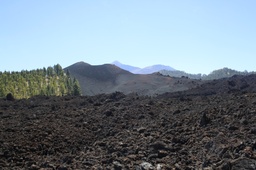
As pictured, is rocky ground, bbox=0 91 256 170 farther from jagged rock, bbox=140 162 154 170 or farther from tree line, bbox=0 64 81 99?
Answer: tree line, bbox=0 64 81 99

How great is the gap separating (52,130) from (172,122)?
6.29 m

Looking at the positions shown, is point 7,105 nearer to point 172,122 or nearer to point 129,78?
point 172,122

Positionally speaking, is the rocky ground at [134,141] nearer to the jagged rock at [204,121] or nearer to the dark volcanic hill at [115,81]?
the jagged rock at [204,121]

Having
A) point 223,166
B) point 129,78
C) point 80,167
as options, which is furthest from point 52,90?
point 223,166

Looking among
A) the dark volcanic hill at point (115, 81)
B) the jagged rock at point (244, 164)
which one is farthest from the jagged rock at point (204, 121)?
the dark volcanic hill at point (115, 81)

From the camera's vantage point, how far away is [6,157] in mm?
12180

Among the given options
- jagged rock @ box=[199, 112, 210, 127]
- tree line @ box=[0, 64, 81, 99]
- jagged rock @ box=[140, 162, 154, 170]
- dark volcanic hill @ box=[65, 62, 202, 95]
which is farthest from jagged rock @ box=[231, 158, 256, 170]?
dark volcanic hill @ box=[65, 62, 202, 95]

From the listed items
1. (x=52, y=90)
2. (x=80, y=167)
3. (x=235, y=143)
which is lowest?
(x=80, y=167)

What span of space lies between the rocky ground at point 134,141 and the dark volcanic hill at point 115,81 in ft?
126

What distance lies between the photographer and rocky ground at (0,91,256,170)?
989 cm

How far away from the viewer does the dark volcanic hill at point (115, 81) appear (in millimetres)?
62656

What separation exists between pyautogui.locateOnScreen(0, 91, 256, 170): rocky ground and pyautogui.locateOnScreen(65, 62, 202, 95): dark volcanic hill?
38.4 m

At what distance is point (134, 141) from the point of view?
43.0ft

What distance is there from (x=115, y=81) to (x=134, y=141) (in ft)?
234
